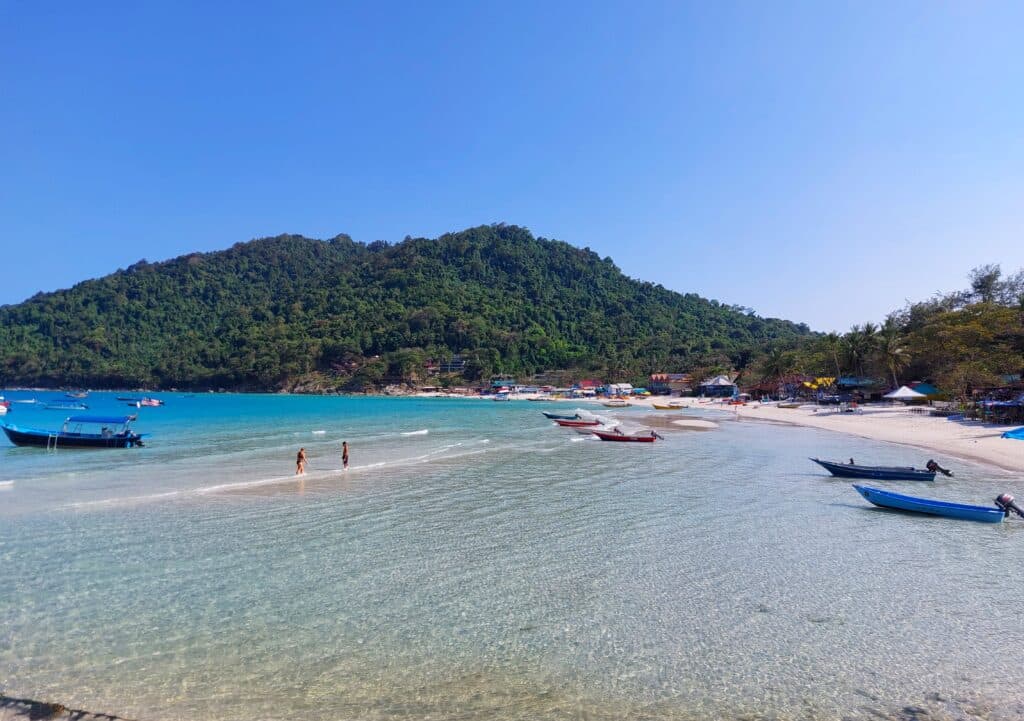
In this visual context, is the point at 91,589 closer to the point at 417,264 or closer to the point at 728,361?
the point at 728,361

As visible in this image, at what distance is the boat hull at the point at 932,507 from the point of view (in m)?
14.8

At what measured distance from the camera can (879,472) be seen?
846 inches

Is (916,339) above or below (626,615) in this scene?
above

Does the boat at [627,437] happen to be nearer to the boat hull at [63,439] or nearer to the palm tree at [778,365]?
the boat hull at [63,439]

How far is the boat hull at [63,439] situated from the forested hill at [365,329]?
4051 inches

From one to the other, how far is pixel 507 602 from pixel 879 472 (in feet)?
58.4

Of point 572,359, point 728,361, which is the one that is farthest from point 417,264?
point 728,361

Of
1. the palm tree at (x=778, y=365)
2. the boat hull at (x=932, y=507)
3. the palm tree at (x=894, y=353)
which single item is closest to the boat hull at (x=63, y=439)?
the boat hull at (x=932, y=507)

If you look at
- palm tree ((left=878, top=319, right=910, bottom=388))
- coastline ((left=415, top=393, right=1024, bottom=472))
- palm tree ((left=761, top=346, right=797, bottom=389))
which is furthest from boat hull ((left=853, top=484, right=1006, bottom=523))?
palm tree ((left=761, top=346, right=797, bottom=389))

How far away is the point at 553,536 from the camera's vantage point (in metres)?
13.8

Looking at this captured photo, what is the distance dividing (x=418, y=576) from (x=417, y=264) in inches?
7447

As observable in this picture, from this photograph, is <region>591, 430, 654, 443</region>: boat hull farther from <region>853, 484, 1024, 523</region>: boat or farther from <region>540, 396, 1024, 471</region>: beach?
<region>853, 484, 1024, 523</region>: boat

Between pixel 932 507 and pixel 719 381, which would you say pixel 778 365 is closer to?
pixel 719 381

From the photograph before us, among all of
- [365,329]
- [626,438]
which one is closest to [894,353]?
[626,438]
